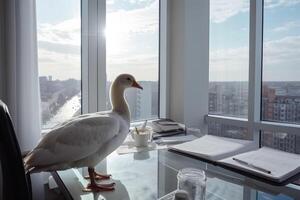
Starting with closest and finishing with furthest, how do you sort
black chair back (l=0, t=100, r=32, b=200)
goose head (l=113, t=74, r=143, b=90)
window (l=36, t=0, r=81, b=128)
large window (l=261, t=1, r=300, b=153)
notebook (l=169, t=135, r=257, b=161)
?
black chair back (l=0, t=100, r=32, b=200) → notebook (l=169, t=135, r=257, b=161) → goose head (l=113, t=74, r=143, b=90) → window (l=36, t=0, r=81, b=128) → large window (l=261, t=1, r=300, b=153)

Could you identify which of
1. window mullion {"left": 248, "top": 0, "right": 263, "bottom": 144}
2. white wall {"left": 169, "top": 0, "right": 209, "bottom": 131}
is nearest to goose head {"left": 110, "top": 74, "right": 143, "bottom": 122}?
white wall {"left": 169, "top": 0, "right": 209, "bottom": 131}

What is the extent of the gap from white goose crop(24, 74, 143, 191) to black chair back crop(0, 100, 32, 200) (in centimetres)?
10

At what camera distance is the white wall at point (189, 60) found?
2.26 m

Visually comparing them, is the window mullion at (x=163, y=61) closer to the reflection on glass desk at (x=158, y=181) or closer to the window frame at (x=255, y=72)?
the window frame at (x=255, y=72)

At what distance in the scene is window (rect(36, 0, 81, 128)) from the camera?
5.59 ft

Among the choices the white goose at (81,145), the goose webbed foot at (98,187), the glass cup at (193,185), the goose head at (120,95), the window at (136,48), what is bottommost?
the goose webbed foot at (98,187)

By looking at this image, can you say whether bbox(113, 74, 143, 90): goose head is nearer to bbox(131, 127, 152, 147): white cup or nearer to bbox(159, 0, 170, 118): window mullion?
bbox(131, 127, 152, 147): white cup

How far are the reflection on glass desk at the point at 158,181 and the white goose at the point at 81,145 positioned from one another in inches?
2.4

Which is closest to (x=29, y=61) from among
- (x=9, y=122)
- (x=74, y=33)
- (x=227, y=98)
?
(x=74, y=33)

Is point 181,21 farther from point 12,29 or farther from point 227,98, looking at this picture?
point 12,29

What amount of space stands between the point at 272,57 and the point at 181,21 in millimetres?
792

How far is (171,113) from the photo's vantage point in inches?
94.3

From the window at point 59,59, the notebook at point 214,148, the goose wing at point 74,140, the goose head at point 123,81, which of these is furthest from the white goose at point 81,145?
the window at point 59,59

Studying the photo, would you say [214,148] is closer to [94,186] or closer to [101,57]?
[94,186]
